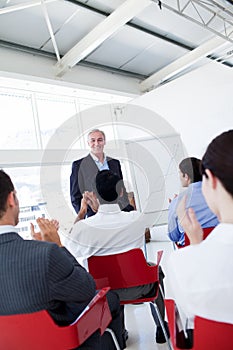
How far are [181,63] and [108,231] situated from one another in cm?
512

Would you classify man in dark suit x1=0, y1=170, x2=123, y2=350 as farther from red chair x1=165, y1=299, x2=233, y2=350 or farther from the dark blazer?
the dark blazer

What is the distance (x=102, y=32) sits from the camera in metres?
4.71

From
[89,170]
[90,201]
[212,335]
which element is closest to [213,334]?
[212,335]

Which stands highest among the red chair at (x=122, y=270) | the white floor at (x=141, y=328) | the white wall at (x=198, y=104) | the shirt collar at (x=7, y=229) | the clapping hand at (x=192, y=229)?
the white wall at (x=198, y=104)

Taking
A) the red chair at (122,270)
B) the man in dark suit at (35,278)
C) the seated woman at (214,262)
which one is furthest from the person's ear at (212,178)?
the red chair at (122,270)

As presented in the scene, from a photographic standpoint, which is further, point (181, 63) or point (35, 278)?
point (181, 63)

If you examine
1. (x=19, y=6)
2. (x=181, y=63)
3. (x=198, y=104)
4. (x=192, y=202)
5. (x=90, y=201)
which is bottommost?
(x=192, y=202)

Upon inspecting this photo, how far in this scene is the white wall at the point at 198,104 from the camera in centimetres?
502

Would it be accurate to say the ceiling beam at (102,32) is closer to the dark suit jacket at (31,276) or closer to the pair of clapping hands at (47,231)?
the pair of clapping hands at (47,231)

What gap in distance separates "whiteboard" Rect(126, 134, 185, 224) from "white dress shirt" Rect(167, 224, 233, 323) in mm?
2803

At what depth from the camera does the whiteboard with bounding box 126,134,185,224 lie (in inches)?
159

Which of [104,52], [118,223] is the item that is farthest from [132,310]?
[104,52]

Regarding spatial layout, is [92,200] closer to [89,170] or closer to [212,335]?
[89,170]

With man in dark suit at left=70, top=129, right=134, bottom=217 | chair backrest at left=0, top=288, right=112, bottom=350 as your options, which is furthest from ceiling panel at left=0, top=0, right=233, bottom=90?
chair backrest at left=0, top=288, right=112, bottom=350
